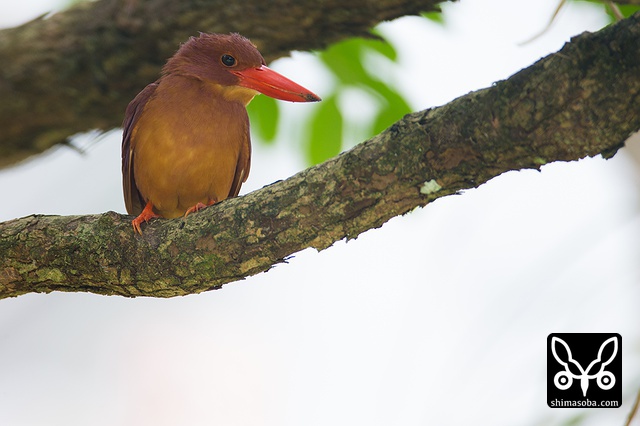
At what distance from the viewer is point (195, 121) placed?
3.96m

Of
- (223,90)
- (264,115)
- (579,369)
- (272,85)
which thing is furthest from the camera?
(264,115)

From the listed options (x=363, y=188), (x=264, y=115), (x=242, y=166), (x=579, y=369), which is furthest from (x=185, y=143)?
(x=579, y=369)

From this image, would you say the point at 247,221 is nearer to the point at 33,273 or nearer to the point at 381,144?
the point at 381,144

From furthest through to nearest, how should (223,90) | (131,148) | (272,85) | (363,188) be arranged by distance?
1. (223,90)
2. (131,148)
3. (272,85)
4. (363,188)

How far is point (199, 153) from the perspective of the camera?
3973 millimetres

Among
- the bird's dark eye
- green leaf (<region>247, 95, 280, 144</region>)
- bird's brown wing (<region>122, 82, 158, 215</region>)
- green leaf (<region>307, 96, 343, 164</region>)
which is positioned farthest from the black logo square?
bird's brown wing (<region>122, 82, 158, 215</region>)

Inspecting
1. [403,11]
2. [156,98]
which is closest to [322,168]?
[403,11]

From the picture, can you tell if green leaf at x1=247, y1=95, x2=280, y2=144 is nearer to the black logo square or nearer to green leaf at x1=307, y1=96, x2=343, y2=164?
green leaf at x1=307, y1=96, x2=343, y2=164

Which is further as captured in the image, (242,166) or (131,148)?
(242,166)

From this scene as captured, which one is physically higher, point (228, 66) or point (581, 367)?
point (228, 66)

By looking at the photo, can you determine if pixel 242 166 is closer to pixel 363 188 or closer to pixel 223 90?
pixel 223 90

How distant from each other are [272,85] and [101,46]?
37.9 inches

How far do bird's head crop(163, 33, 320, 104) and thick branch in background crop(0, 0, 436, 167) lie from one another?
0.08 m

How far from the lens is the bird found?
12.9ft
